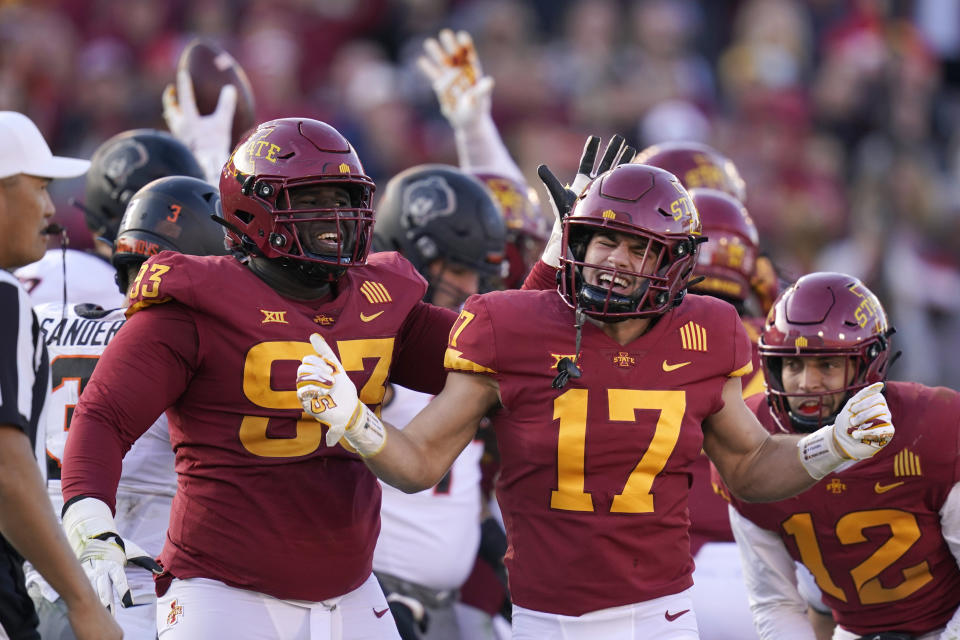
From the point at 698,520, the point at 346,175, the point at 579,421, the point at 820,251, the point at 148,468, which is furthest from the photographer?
the point at 820,251

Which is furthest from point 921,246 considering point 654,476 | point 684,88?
point 654,476

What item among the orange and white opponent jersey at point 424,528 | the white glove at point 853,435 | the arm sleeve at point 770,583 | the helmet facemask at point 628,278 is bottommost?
the orange and white opponent jersey at point 424,528

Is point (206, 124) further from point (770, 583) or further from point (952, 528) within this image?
point (952, 528)

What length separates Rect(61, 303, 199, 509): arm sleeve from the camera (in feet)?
12.3

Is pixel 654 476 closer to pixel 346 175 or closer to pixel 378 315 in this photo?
pixel 378 315

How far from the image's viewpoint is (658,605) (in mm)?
3910

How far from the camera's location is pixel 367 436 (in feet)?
12.1

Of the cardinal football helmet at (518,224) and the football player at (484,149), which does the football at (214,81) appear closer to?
the football player at (484,149)

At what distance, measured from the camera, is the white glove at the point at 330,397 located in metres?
3.56

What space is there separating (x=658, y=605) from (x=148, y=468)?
5.82 ft

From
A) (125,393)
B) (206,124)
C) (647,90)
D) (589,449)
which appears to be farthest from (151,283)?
(647,90)

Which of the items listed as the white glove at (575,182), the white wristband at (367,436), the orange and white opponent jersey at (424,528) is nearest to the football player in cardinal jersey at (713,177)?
the orange and white opponent jersey at (424,528)

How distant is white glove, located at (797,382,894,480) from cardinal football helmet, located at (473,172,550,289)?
8.93ft

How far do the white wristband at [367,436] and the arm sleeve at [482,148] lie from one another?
11.5 ft
